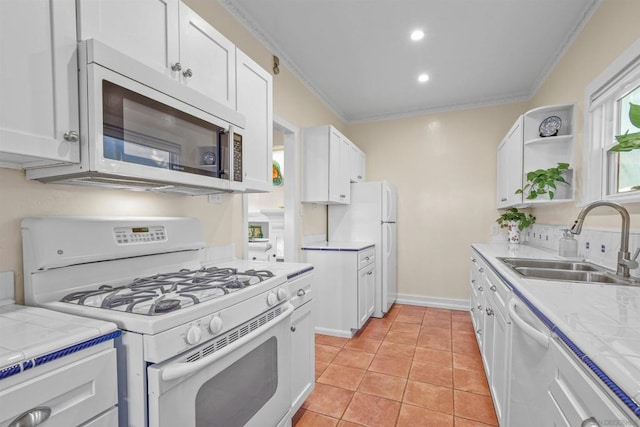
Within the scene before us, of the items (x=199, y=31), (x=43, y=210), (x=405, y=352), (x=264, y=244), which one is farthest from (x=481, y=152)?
(x=43, y=210)

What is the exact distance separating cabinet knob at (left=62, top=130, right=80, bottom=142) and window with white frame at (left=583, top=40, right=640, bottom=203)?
97.2 inches

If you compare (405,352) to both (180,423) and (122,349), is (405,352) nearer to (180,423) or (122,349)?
(180,423)

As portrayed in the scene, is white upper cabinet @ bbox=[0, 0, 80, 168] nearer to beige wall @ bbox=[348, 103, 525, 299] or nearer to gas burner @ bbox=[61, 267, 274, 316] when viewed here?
gas burner @ bbox=[61, 267, 274, 316]

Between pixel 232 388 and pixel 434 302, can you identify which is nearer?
pixel 232 388

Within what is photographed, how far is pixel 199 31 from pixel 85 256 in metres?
1.14

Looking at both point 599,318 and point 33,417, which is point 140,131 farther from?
point 599,318

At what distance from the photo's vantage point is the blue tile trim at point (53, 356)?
1.98 feet

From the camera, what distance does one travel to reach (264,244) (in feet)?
12.1

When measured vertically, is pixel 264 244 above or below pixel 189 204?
below

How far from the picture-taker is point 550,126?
8.19 ft

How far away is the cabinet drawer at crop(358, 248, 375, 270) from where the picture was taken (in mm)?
3060

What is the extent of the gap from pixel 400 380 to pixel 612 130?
2226 millimetres

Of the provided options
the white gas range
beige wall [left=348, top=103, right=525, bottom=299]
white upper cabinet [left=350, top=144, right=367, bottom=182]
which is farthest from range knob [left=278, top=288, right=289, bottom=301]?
beige wall [left=348, top=103, right=525, bottom=299]

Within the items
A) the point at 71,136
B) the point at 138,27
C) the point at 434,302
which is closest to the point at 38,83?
the point at 71,136
